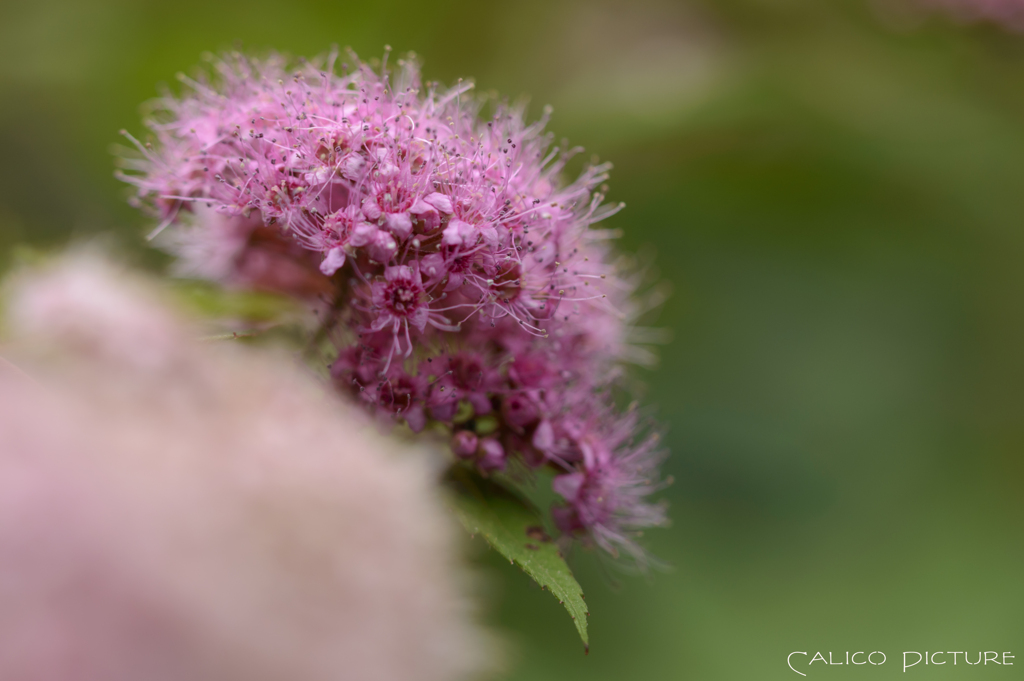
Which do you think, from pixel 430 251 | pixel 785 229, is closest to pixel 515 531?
pixel 430 251

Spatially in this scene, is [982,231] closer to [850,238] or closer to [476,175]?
[850,238]

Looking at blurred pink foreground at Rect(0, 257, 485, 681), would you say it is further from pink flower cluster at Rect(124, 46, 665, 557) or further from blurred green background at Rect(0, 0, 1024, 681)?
blurred green background at Rect(0, 0, 1024, 681)

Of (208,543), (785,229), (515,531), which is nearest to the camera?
(208,543)

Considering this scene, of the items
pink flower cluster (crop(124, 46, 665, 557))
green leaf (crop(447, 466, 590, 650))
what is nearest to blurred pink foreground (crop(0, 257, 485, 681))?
green leaf (crop(447, 466, 590, 650))

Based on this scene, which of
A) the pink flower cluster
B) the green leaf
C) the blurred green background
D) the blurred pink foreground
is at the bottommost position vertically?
the blurred pink foreground

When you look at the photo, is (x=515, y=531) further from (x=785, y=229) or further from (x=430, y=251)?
(x=785, y=229)

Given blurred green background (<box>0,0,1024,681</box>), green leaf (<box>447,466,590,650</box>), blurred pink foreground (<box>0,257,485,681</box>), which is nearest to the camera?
blurred pink foreground (<box>0,257,485,681</box>)

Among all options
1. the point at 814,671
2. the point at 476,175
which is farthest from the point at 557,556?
the point at 814,671
